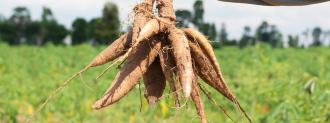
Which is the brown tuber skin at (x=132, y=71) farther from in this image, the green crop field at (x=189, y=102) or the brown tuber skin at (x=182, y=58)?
the green crop field at (x=189, y=102)

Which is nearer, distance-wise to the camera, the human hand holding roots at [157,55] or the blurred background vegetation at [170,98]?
the human hand holding roots at [157,55]

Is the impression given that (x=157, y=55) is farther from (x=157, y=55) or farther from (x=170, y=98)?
(x=170, y=98)

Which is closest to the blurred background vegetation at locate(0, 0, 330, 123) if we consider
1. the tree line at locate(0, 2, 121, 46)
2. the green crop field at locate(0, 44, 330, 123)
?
the green crop field at locate(0, 44, 330, 123)

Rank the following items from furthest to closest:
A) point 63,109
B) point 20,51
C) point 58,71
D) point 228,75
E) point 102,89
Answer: point 20,51
point 228,75
point 58,71
point 102,89
point 63,109

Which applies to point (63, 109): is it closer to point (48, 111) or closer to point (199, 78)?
point (48, 111)

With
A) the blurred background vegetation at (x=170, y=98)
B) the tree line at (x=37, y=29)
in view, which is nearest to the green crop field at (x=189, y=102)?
the blurred background vegetation at (x=170, y=98)

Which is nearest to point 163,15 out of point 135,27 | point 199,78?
point 135,27

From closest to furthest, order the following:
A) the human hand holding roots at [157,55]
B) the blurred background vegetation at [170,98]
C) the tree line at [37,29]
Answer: the human hand holding roots at [157,55]
the blurred background vegetation at [170,98]
the tree line at [37,29]

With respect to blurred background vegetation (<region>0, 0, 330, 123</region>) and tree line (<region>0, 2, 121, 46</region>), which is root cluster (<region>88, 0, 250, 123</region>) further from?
tree line (<region>0, 2, 121, 46</region>)
